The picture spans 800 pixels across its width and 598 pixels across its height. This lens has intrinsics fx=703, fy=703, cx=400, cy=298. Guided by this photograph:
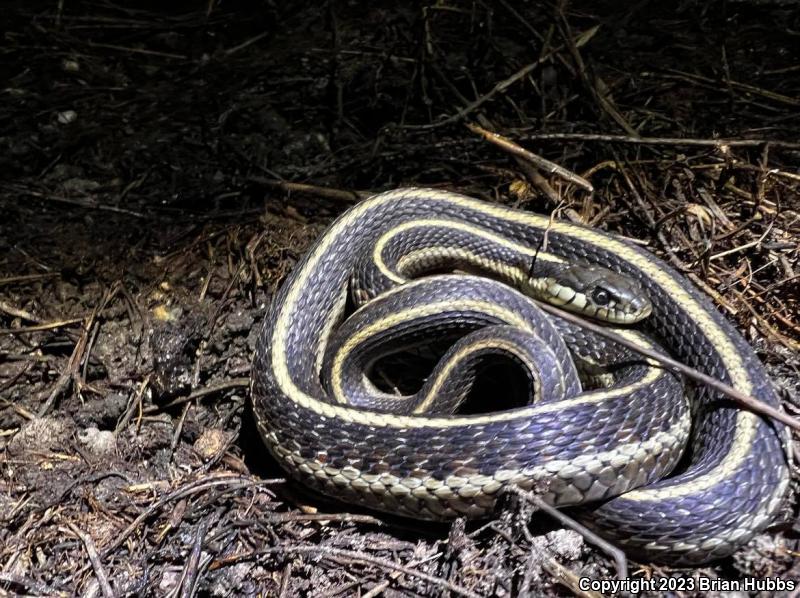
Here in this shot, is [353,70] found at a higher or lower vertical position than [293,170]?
higher

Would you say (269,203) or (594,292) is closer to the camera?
(594,292)

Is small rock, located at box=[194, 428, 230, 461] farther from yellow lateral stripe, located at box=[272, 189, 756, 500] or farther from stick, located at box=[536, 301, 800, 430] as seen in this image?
stick, located at box=[536, 301, 800, 430]

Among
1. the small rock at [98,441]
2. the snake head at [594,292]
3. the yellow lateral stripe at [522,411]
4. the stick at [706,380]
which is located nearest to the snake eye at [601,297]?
the snake head at [594,292]

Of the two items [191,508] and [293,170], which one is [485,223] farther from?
[191,508]

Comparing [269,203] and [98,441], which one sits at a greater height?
[269,203]

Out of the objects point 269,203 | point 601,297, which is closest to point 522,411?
point 601,297

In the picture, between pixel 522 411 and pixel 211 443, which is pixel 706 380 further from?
pixel 211 443

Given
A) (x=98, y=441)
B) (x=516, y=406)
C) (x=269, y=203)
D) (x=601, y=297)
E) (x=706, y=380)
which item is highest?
(x=706, y=380)

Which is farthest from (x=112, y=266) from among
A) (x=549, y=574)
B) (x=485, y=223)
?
(x=549, y=574)
